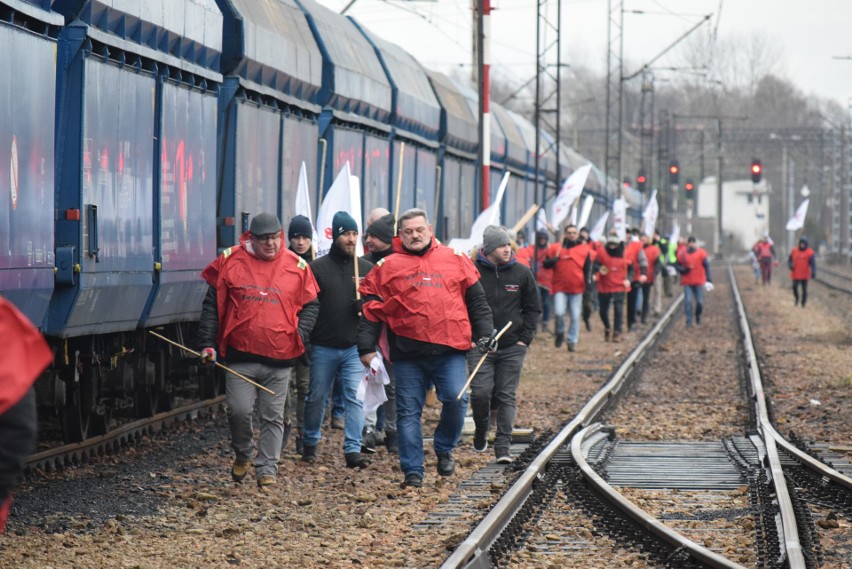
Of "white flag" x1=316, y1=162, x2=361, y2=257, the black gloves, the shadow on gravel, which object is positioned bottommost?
the shadow on gravel

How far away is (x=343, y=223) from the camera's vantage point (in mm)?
10930

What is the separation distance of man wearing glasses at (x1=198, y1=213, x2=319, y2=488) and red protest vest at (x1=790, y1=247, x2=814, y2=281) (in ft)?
84.7

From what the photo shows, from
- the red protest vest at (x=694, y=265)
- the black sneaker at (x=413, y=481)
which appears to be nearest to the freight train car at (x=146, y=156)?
the black sneaker at (x=413, y=481)

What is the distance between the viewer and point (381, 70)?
19.3 m

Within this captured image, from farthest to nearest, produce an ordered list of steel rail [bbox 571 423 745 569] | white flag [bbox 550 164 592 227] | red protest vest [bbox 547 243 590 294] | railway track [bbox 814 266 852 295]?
railway track [bbox 814 266 852 295], white flag [bbox 550 164 592 227], red protest vest [bbox 547 243 590 294], steel rail [bbox 571 423 745 569]

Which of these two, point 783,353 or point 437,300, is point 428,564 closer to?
point 437,300

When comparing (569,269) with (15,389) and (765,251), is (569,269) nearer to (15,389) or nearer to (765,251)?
(15,389)

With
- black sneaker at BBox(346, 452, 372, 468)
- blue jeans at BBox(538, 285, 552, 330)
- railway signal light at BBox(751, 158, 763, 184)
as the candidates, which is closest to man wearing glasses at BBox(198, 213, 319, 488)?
black sneaker at BBox(346, 452, 372, 468)

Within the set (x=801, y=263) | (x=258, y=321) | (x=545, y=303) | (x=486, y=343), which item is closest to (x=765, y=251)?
(x=801, y=263)

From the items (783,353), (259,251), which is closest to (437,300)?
(259,251)

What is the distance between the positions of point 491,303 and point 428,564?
4077 mm

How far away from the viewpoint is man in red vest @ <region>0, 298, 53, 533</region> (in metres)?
3.26

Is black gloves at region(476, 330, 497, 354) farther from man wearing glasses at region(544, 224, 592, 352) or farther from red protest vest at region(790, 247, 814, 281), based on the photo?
red protest vest at region(790, 247, 814, 281)

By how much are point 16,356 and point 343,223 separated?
25.1ft
